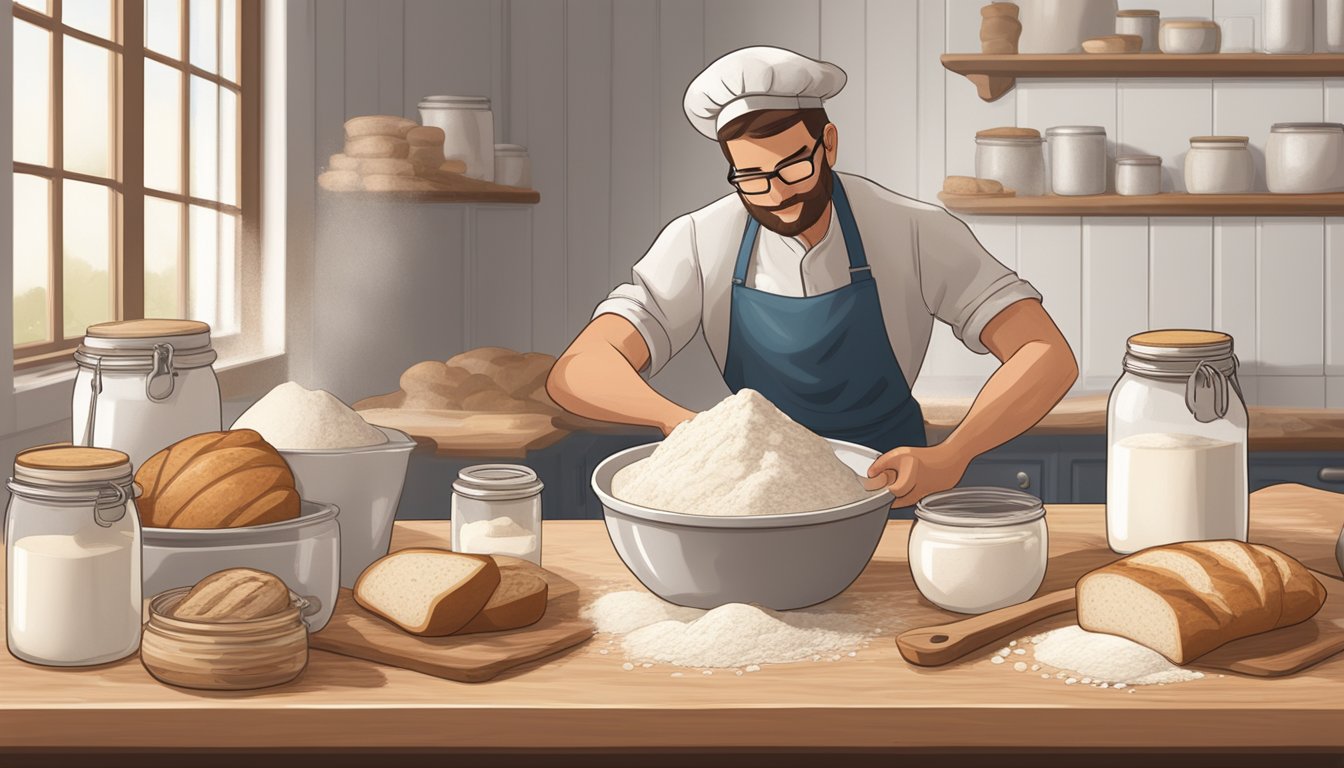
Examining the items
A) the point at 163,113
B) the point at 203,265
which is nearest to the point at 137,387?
the point at 163,113

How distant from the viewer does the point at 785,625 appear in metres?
1.03

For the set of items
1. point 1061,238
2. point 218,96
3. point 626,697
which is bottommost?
point 626,697

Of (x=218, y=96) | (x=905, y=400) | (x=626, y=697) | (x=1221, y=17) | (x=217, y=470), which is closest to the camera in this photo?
(x=626, y=697)

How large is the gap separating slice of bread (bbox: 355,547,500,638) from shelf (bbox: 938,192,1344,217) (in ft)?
8.14

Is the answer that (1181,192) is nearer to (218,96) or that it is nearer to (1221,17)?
(1221,17)

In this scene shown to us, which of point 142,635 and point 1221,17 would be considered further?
point 1221,17

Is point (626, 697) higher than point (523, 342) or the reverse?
the reverse

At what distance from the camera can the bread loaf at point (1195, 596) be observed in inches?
38.3

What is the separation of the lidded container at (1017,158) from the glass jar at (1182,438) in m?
2.16

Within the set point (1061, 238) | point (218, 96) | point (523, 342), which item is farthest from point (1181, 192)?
point (218, 96)

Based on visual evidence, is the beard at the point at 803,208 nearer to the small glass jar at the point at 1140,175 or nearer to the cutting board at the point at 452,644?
the cutting board at the point at 452,644

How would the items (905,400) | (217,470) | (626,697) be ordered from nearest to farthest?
(626,697) → (217,470) → (905,400)

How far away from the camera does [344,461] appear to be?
1131mm

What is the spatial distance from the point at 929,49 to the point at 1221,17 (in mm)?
739
